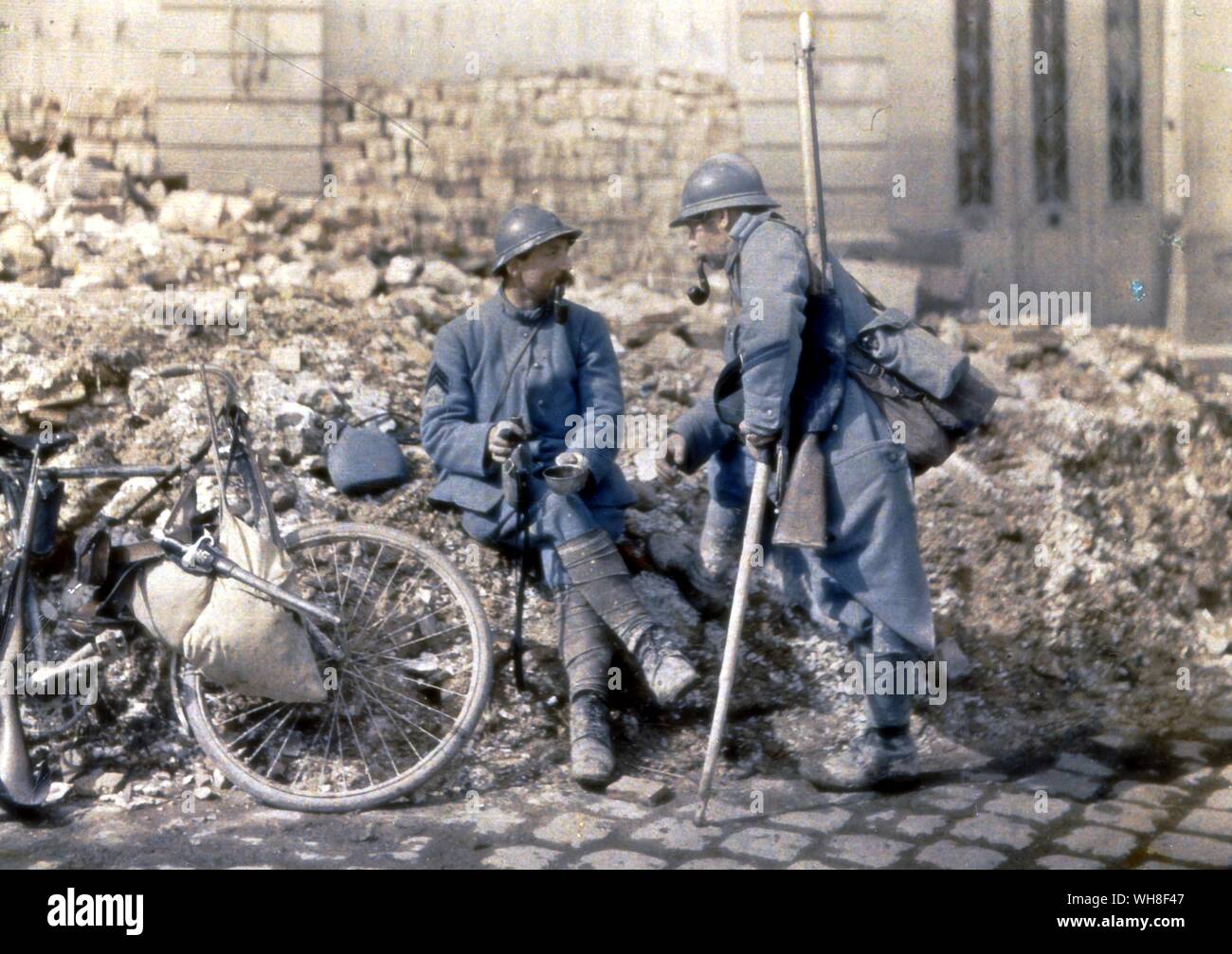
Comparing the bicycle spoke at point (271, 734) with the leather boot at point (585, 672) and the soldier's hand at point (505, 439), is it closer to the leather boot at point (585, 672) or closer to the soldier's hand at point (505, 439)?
the leather boot at point (585, 672)

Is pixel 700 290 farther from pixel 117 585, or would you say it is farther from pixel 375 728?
pixel 117 585

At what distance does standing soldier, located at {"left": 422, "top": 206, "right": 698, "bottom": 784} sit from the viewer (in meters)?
4.67

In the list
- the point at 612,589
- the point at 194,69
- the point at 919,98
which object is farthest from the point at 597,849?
the point at 919,98

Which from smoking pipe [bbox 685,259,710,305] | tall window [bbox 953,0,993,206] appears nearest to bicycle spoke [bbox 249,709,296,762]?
smoking pipe [bbox 685,259,710,305]

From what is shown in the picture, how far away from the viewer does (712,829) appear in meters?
4.29

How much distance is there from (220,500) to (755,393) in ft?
5.38

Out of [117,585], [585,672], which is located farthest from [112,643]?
[585,672]

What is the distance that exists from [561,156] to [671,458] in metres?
4.48

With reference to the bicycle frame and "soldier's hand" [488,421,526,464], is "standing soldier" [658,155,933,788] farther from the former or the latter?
the bicycle frame

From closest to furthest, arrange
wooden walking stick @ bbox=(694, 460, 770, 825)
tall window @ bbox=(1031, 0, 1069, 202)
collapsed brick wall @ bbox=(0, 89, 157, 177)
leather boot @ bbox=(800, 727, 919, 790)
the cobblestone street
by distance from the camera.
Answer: the cobblestone street → wooden walking stick @ bbox=(694, 460, 770, 825) → leather boot @ bbox=(800, 727, 919, 790) → collapsed brick wall @ bbox=(0, 89, 157, 177) → tall window @ bbox=(1031, 0, 1069, 202)

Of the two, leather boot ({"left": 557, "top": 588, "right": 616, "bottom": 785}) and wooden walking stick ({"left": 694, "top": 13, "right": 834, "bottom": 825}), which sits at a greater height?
wooden walking stick ({"left": 694, "top": 13, "right": 834, "bottom": 825})

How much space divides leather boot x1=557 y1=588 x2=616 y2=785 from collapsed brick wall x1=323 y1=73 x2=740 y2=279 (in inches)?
164

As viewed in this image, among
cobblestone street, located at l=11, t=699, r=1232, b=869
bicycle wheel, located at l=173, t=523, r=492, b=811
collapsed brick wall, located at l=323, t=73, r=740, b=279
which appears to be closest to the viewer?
cobblestone street, located at l=11, t=699, r=1232, b=869

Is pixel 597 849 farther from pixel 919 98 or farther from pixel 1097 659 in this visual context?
pixel 919 98
